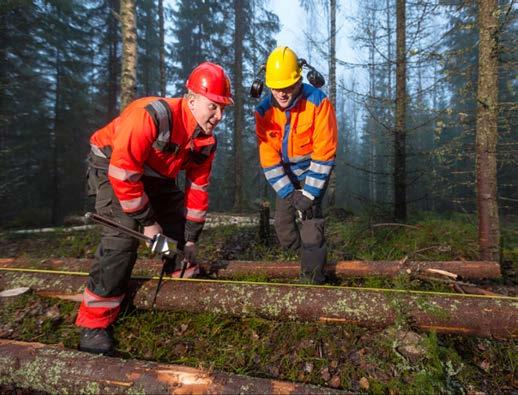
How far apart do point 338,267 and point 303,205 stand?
0.93 m

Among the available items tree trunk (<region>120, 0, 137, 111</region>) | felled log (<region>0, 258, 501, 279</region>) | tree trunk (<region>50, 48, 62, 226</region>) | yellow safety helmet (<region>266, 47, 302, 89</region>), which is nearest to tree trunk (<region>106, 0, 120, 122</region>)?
tree trunk (<region>50, 48, 62, 226</region>)

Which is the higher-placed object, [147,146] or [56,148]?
[56,148]

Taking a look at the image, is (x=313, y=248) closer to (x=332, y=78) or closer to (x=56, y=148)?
(x=332, y=78)

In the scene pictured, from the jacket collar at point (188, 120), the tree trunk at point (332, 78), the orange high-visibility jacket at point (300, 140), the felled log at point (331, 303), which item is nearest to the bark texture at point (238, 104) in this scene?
the tree trunk at point (332, 78)

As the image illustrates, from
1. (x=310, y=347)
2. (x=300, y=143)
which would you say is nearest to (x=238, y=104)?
(x=300, y=143)

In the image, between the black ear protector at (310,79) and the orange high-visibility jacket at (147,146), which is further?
the black ear protector at (310,79)

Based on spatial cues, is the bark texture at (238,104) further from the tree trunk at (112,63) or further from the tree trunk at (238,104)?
the tree trunk at (112,63)

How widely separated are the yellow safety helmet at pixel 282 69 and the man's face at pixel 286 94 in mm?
59

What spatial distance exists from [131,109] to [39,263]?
281cm

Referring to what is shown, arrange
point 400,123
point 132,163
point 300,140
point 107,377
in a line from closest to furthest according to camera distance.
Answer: point 107,377
point 132,163
point 300,140
point 400,123

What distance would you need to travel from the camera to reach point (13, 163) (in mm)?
14391

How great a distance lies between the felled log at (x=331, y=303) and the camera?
235 centimetres

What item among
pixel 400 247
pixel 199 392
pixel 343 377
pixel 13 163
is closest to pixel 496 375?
pixel 343 377

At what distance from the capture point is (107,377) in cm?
186
